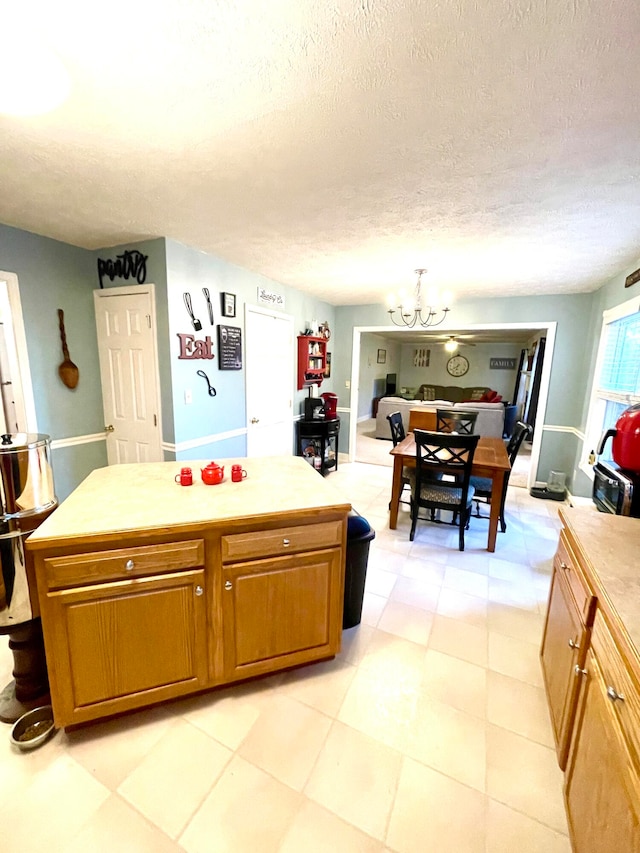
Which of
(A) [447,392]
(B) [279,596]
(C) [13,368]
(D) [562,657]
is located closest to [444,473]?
(D) [562,657]

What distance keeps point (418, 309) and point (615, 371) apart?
199 centimetres

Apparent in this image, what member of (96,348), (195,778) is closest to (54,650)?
(195,778)

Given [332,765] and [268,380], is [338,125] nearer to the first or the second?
[332,765]

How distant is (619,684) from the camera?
88cm

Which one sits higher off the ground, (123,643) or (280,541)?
(280,541)

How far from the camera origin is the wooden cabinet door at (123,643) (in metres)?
1.28

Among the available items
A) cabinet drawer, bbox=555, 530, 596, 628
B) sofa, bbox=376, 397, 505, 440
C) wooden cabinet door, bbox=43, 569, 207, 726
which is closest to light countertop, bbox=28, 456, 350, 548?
wooden cabinet door, bbox=43, 569, 207, 726

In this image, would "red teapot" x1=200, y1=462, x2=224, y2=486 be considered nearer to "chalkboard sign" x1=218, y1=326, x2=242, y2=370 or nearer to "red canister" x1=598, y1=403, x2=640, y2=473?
"chalkboard sign" x1=218, y1=326, x2=242, y2=370

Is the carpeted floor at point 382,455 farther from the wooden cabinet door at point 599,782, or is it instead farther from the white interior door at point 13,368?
the white interior door at point 13,368

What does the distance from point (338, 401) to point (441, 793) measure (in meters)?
4.66

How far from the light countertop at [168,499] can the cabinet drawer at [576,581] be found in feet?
2.83

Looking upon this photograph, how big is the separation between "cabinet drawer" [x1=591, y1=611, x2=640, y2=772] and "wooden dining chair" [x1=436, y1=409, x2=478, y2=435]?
122 inches

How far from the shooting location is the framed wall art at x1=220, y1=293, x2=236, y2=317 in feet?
10.8

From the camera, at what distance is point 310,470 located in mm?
2002
